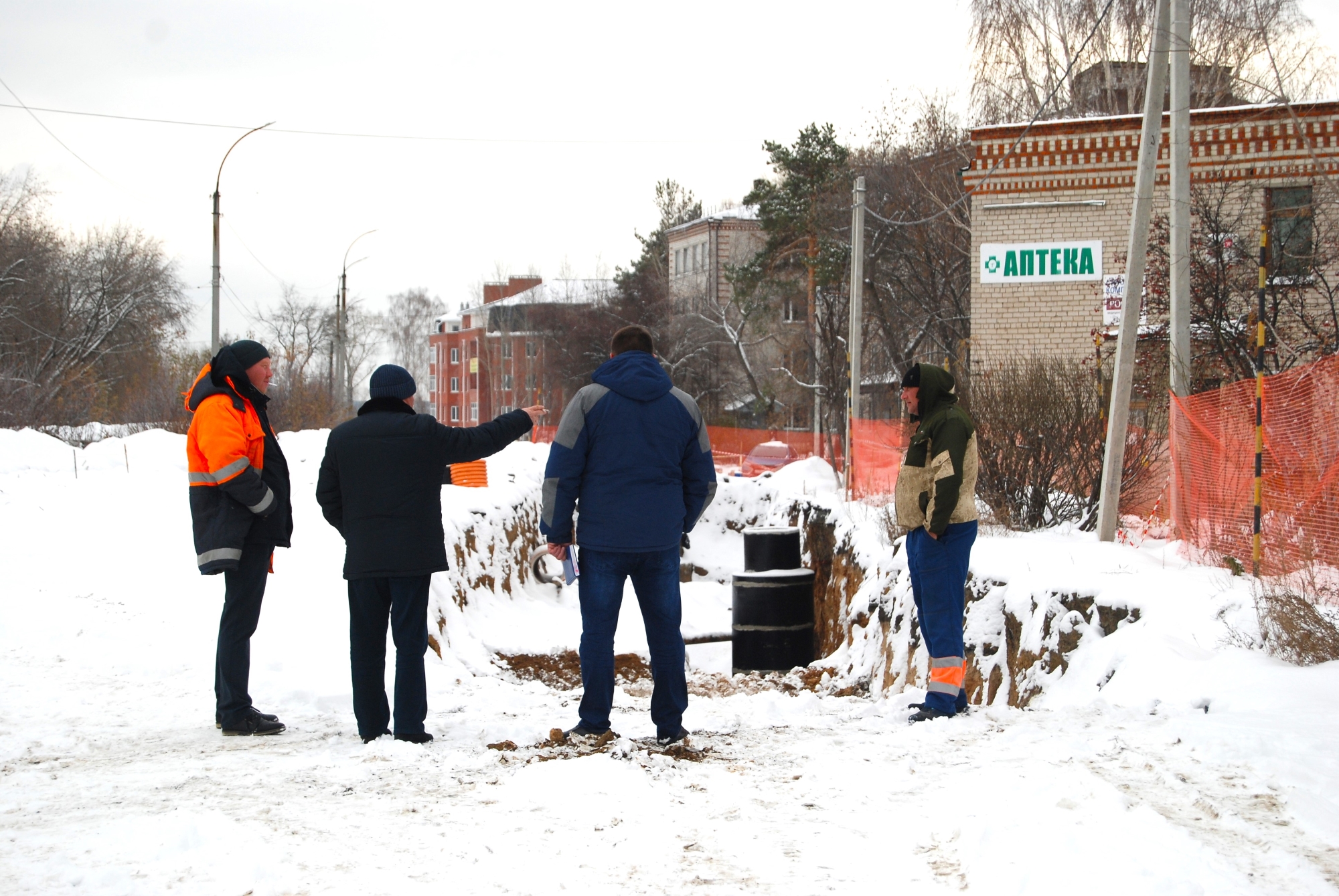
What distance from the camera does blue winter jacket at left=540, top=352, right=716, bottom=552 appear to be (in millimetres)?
5137

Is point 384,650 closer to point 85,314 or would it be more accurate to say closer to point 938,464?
point 938,464

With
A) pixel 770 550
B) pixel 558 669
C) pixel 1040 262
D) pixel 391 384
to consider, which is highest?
pixel 1040 262

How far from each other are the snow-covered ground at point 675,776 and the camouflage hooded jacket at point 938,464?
1.04 metres

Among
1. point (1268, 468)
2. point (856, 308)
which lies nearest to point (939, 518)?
point (1268, 468)

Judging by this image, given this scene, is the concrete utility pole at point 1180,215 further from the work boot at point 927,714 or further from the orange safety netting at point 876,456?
the orange safety netting at point 876,456

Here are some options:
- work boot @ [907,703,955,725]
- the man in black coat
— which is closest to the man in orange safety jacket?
the man in black coat

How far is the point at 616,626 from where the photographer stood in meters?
5.25

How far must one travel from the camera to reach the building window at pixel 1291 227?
15.0 meters

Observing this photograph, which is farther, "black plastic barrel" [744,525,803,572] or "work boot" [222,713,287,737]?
"black plastic barrel" [744,525,803,572]

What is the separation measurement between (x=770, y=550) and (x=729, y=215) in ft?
178

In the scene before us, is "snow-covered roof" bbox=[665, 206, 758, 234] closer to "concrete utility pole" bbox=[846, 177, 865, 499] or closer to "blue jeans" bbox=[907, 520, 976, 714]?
"concrete utility pole" bbox=[846, 177, 865, 499]

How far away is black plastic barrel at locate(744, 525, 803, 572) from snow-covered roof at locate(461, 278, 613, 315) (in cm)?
5141

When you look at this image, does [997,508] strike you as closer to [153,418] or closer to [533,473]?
[533,473]

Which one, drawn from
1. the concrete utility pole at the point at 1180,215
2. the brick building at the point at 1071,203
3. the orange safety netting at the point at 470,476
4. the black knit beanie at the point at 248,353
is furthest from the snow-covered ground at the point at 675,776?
the brick building at the point at 1071,203
